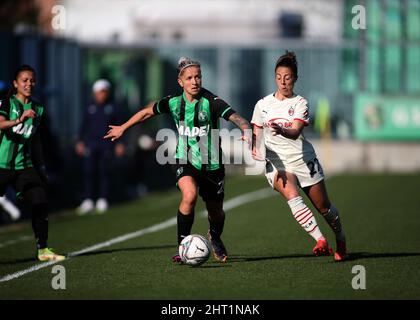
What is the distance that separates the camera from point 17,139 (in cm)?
1130

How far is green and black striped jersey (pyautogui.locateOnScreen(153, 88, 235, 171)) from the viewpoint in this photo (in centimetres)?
1041

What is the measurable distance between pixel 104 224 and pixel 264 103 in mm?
6025

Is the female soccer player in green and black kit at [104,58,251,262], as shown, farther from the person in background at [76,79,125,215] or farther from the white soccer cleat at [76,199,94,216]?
the person in background at [76,79,125,215]

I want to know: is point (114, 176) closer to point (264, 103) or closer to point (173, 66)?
point (173, 66)

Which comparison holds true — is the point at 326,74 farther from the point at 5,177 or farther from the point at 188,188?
the point at 188,188

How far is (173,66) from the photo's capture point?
37781 mm

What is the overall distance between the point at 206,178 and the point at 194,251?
830 millimetres

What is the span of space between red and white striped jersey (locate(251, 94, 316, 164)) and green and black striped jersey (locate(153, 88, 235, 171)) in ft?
1.14

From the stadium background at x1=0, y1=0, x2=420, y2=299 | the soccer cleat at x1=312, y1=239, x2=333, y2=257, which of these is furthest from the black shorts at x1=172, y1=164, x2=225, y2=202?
the stadium background at x1=0, y1=0, x2=420, y2=299

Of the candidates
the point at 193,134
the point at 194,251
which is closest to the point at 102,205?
the point at 193,134

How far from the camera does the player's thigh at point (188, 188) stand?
10.3 meters

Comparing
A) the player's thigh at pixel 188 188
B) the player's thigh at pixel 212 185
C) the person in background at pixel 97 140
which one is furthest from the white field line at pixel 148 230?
the person in background at pixel 97 140

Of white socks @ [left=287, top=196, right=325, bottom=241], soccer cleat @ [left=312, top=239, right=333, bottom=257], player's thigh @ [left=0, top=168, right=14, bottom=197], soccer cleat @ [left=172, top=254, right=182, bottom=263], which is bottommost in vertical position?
soccer cleat @ [left=172, top=254, right=182, bottom=263]

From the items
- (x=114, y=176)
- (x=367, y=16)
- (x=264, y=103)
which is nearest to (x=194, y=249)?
(x=264, y=103)
